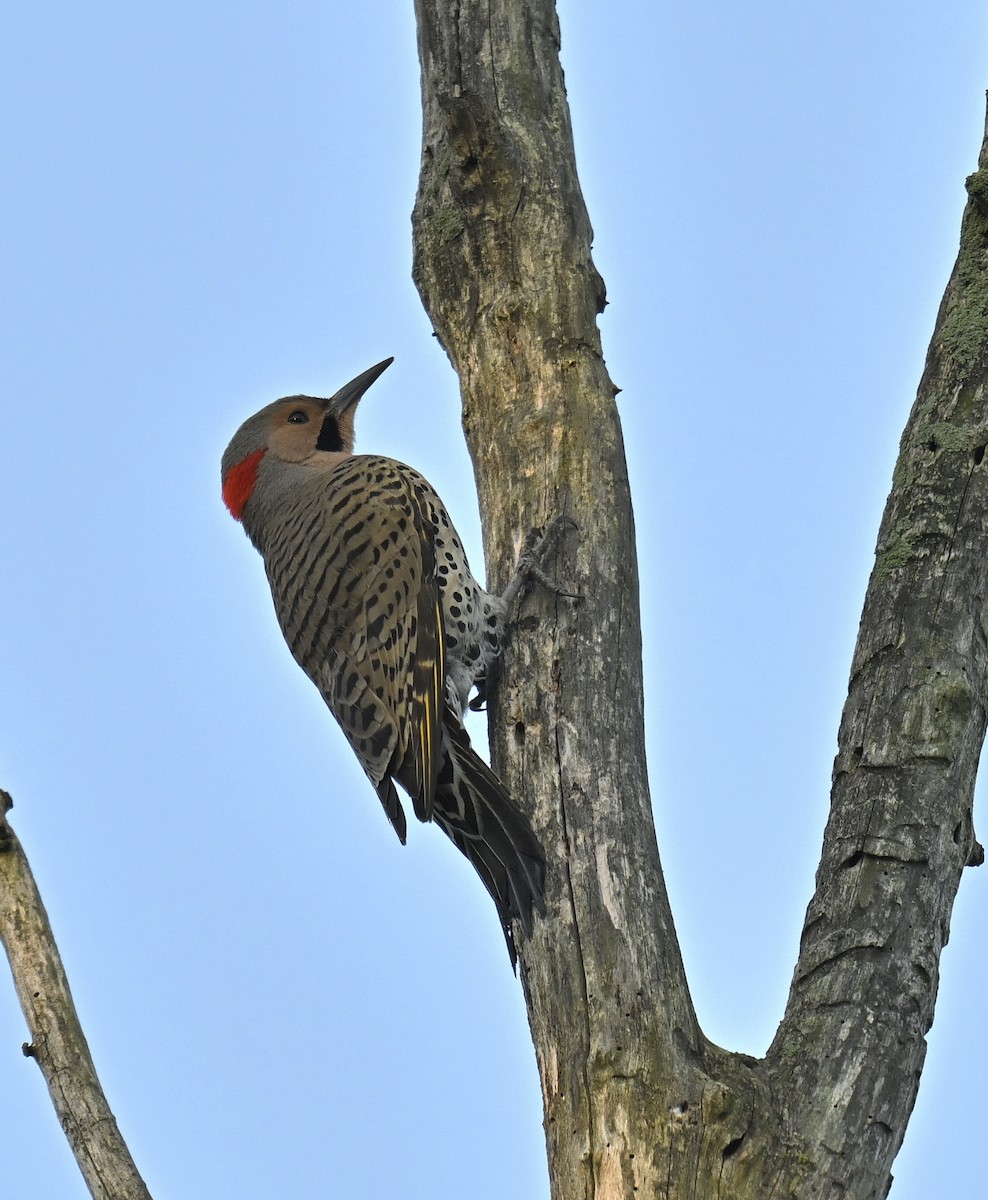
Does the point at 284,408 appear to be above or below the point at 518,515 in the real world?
above

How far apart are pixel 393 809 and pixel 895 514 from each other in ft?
6.29

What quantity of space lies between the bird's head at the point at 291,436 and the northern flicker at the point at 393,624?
0.04 metres

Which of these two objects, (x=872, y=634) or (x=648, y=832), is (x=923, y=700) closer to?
(x=872, y=634)

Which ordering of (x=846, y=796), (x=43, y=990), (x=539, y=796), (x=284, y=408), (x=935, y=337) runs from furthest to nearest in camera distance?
(x=284, y=408)
(x=935, y=337)
(x=539, y=796)
(x=846, y=796)
(x=43, y=990)

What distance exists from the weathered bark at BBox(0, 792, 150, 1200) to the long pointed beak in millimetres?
3532

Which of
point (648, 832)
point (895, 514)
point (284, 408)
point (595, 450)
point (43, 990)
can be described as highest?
point (284, 408)

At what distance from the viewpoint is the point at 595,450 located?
4469 mm

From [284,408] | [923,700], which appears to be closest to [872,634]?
[923,700]

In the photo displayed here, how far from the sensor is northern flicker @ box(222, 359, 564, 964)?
175 inches

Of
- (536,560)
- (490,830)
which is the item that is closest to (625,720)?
(490,830)

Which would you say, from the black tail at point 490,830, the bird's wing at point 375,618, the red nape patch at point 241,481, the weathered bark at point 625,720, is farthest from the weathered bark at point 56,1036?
the red nape patch at point 241,481

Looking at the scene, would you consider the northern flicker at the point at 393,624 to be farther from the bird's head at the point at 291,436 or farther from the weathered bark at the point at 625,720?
the weathered bark at the point at 625,720

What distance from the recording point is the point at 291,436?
22.1ft

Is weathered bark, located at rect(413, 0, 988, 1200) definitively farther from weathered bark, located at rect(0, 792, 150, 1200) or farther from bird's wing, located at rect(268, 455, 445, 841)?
weathered bark, located at rect(0, 792, 150, 1200)
